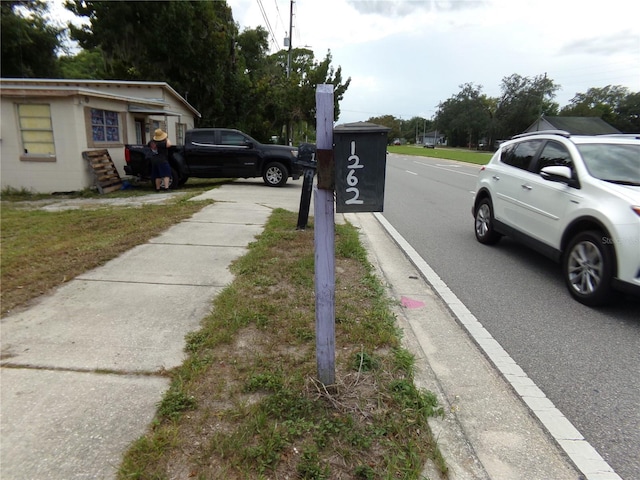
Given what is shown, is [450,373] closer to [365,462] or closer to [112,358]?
[365,462]

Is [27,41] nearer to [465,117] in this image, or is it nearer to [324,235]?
[324,235]

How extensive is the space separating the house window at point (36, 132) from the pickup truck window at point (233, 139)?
15.2ft

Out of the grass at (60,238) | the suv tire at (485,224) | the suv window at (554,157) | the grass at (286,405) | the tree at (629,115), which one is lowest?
the grass at (286,405)

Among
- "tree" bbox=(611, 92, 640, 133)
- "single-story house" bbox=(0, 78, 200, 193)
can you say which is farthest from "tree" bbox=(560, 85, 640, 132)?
"single-story house" bbox=(0, 78, 200, 193)

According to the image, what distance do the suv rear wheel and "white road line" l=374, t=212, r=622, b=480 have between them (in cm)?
131

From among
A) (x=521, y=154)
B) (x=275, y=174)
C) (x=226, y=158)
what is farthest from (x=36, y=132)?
(x=521, y=154)

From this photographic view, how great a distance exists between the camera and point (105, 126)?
13391 millimetres

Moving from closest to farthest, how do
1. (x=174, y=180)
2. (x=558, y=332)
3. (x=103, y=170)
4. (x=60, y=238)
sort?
(x=558, y=332), (x=60, y=238), (x=103, y=170), (x=174, y=180)

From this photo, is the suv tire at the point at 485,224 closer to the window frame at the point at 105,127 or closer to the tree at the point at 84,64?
Result: the window frame at the point at 105,127

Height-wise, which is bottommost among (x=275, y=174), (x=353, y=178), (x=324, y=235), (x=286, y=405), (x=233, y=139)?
(x=286, y=405)

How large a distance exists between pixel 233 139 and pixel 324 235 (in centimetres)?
1199

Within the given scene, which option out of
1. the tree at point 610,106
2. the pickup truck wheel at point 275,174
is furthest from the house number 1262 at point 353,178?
the tree at point 610,106

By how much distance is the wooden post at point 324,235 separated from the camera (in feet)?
8.47

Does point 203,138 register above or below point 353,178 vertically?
above
